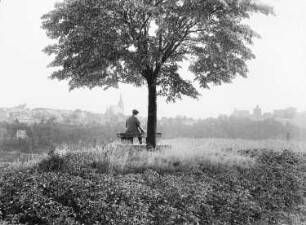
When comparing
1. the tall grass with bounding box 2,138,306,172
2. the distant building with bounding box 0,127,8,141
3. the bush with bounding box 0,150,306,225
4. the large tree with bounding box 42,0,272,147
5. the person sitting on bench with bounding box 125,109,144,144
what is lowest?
the distant building with bounding box 0,127,8,141

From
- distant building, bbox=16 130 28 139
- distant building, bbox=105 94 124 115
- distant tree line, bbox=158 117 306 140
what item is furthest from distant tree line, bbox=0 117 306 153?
distant building, bbox=105 94 124 115

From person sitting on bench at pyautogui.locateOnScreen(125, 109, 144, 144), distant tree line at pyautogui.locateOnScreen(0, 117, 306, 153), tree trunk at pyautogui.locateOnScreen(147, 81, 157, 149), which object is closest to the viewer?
tree trunk at pyautogui.locateOnScreen(147, 81, 157, 149)

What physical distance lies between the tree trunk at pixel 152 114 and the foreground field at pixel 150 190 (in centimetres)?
239

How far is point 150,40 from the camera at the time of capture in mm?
13375

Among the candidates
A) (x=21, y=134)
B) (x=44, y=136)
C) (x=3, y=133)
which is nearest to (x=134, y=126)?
(x=44, y=136)

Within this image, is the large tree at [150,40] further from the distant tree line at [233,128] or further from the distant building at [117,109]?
the distant building at [117,109]

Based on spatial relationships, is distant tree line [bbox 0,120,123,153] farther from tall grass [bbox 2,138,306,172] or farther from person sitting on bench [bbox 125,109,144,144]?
tall grass [bbox 2,138,306,172]

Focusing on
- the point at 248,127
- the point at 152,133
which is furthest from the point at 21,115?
the point at 152,133

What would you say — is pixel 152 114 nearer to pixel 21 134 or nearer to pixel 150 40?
pixel 150 40

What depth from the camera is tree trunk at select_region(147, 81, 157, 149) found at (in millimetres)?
14484

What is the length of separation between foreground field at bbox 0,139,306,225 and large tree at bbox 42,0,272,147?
131 inches

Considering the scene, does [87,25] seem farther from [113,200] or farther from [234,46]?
[113,200]

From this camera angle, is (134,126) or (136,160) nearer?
(136,160)

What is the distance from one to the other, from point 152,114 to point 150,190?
6907mm
